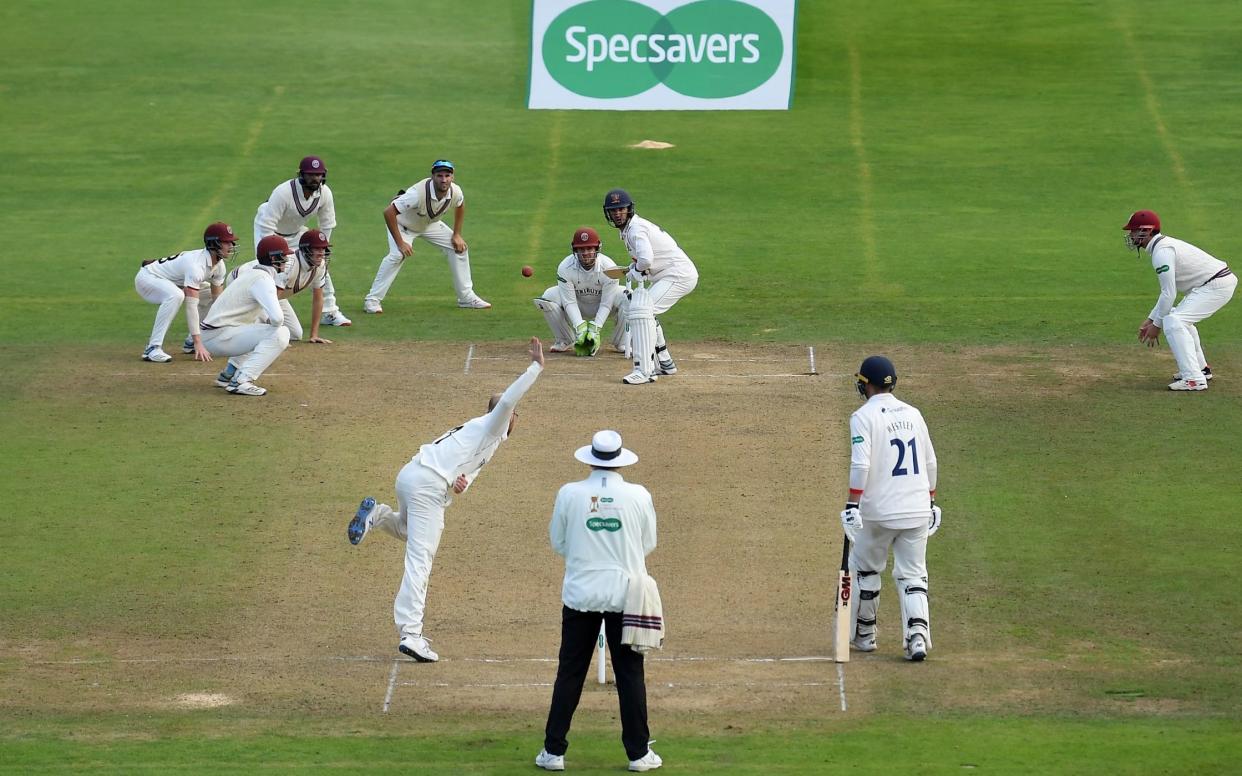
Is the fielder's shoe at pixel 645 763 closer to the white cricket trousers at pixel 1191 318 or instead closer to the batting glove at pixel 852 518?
the batting glove at pixel 852 518

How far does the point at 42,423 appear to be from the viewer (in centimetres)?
1806

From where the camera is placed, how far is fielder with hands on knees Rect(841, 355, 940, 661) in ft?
40.0

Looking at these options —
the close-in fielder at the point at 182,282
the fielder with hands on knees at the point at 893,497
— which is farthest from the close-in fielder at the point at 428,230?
the fielder with hands on knees at the point at 893,497

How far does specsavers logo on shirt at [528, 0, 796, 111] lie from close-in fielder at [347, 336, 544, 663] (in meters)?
17.4

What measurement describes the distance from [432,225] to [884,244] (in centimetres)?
676

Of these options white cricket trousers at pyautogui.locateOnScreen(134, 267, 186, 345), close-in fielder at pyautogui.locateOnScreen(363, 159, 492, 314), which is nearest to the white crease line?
white cricket trousers at pyautogui.locateOnScreen(134, 267, 186, 345)

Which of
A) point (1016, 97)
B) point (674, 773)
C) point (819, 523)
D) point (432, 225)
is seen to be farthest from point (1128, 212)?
point (674, 773)

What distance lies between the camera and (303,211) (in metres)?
21.5

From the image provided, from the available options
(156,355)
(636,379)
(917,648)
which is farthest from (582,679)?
(156,355)

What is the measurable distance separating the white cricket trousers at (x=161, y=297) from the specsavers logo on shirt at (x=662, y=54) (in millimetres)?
10521

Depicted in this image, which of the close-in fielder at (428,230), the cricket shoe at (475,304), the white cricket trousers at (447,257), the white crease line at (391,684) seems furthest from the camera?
the cricket shoe at (475,304)

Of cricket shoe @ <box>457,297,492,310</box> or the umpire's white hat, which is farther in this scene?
cricket shoe @ <box>457,297,492,310</box>

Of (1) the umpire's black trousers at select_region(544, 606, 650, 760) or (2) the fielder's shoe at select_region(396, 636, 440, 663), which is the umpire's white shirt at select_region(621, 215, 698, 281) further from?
(1) the umpire's black trousers at select_region(544, 606, 650, 760)

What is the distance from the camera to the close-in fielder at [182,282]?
768 inches
